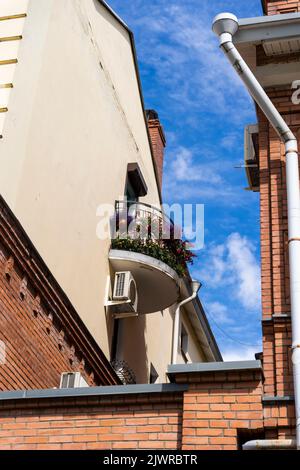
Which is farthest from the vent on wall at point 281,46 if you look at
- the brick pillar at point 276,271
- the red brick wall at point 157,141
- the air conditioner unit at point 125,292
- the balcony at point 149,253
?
the red brick wall at point 157,141

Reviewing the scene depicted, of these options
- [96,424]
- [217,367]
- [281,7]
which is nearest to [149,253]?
[281,7]

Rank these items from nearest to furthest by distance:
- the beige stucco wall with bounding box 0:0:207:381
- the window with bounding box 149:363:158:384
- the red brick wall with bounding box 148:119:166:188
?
1. the beige stucco wall with bounding box 0:0:207:381
2. the window with bounding box 149:363:158:384
3. the red brick wall with bounding box 148:119:166:188

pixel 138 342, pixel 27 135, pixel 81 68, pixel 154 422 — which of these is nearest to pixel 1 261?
pixel 27 135

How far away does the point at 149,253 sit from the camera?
15.2 meters

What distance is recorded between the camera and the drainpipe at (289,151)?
689 centimetres

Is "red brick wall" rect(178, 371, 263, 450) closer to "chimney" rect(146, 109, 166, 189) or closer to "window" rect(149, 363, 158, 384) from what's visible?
"window" rect(149, 363, 158, 384)

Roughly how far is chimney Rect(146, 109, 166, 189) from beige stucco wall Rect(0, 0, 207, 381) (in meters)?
3.89

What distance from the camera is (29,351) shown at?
10.7m

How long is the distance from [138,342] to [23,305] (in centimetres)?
679

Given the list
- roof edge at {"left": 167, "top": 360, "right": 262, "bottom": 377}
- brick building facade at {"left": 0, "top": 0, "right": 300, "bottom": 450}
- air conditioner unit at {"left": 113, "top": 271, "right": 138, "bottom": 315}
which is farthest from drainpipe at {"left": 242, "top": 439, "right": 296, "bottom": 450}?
air conditioner unit at {"left": 113, "top": 271, "right": 138, "bottom": 315}

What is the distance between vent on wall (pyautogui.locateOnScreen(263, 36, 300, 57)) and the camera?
8.48 m

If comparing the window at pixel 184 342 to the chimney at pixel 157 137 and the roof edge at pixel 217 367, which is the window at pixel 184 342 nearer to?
the chimney at pixel 157 137
